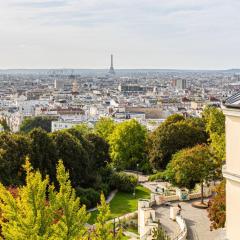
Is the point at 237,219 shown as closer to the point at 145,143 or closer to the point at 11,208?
the point at 11,208

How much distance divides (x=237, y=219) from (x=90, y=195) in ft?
103

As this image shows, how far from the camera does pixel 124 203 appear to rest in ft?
135

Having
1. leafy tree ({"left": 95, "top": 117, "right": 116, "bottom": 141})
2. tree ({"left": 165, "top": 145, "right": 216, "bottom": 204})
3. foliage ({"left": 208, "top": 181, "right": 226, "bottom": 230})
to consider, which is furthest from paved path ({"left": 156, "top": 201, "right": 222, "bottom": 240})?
leafy tree ({"left": 95, "top": 117, "right": 116, "bottom": 141})

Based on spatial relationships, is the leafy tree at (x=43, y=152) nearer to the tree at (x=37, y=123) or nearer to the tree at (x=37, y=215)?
the tree at (x=37, y=215)

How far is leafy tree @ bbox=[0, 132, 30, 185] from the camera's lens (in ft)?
119

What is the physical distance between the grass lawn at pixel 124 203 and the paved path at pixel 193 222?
3.99 metres

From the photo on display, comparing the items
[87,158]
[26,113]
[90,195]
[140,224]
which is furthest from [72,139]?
[26,113]

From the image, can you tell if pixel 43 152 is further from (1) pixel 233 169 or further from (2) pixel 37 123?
(2) pixel 37 123

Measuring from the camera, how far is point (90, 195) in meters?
40.3

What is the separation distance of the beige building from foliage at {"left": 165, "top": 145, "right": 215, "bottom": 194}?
27127mm

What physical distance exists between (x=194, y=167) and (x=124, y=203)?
6.45 meters

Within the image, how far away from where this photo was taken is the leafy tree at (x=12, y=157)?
119ft

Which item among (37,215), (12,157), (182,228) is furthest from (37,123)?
(37,215)

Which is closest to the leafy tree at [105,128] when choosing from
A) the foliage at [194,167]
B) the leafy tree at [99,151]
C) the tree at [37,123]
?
the leafy tree at [99,151]
